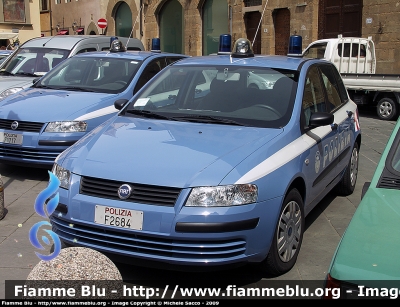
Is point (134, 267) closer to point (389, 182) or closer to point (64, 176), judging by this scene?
point (64, 176)

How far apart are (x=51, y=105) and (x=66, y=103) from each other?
193mm

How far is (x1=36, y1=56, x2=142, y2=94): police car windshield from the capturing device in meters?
8.12

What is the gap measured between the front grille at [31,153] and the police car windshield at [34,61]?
369cm

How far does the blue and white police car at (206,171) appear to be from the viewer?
3.82m

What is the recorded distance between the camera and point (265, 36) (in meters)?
24.1

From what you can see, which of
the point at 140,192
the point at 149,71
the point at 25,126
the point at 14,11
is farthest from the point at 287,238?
the point at 14,11

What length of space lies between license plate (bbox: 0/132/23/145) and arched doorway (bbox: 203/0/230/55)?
20.4 metres

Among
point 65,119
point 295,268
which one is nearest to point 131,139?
point 295,268

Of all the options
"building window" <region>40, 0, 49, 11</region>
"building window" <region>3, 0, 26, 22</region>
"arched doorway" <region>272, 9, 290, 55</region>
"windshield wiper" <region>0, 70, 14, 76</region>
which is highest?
"building window" <region>40, 0, 49, 11</region>

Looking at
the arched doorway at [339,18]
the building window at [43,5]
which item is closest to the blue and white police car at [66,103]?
the arched doorway at [339,18]

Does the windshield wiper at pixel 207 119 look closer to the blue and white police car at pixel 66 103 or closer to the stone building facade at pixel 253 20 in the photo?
the blue and white police car at pixel 66 103

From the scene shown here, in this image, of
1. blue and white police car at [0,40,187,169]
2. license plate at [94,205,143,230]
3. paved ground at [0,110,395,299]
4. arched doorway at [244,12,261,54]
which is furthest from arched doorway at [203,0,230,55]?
license plate at [94,205,143,230]

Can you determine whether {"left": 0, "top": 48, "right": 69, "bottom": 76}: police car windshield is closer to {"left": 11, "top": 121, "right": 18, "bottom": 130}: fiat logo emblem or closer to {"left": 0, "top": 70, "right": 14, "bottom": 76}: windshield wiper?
{"left": 0, "top": 70, "right": 14, "bottom": 76}: windshield wiper

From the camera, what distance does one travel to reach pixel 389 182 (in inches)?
143
